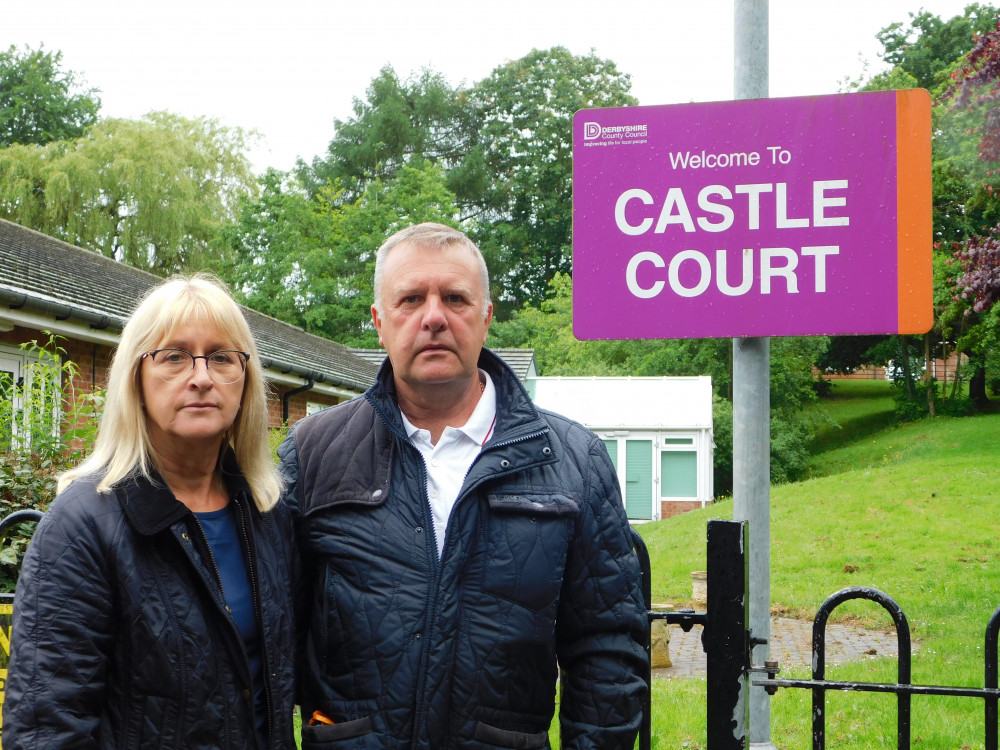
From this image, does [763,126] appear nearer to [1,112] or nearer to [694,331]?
[694,331]

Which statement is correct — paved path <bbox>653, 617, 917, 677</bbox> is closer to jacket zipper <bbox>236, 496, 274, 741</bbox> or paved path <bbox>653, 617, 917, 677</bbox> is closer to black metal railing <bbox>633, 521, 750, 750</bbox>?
black metal railing <bbox>633, 521, 750, 750</bbox>

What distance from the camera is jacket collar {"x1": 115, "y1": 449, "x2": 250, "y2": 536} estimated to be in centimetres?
201

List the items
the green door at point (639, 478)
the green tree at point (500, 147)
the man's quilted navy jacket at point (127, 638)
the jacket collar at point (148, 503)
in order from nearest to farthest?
the man's quilted navy jacket at point (127, 638) → the jacket collar at point (148, 503) → the green door at point (639, 478) → the green tree at point (500, 147)

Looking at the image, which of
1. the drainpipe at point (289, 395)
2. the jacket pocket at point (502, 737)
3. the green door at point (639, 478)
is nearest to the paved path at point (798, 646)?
the jacket pocket at point (502, 737)

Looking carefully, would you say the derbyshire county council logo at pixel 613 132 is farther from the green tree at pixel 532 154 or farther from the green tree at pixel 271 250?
the green tree at pixel 532 154

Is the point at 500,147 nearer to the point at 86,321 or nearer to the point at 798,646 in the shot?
the point at 86,321

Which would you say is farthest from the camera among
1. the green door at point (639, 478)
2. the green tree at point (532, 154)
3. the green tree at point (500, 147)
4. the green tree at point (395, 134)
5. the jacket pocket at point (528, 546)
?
the green tree at point (532, 154)

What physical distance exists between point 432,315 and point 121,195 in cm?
2918

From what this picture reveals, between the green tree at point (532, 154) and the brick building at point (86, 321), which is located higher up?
the green tree at point (532, 154)

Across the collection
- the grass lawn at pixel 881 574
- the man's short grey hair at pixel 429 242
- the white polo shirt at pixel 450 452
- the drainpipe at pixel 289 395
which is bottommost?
the grass lawn at pixel 881 574

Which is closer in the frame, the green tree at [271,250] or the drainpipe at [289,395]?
the drainpipe at [289,395]

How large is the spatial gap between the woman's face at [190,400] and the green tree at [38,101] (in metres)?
46.5

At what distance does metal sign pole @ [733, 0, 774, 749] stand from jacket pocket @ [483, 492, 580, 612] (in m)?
0.86

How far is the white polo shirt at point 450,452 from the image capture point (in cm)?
237
